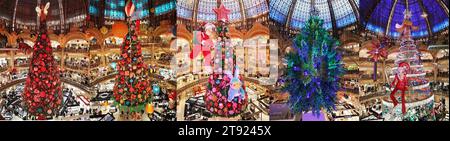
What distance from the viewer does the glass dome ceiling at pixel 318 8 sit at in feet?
20.1

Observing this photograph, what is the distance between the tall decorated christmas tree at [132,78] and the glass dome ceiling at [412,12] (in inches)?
113

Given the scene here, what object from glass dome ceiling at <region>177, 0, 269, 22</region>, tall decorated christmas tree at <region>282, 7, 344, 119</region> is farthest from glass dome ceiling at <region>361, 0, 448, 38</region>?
glass dome ceiling at <region>177, 0, 269, 22</region>

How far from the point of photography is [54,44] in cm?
616

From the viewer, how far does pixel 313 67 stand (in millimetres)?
6051

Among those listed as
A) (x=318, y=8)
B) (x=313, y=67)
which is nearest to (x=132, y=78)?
(x=313, y=67)

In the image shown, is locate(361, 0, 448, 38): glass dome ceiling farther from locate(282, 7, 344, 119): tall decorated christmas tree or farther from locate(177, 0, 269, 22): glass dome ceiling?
locate(177, 0, 269, 22): glass dome ceiling

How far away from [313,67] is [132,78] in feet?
7.34

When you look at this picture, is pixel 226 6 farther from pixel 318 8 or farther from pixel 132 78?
pixel 132 78

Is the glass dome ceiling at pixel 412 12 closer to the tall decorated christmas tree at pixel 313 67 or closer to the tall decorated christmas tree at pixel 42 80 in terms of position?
→ the tall decorated christmas tree at pixel 313 67

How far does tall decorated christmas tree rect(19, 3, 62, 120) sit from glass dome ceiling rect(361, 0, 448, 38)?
13.0 feet

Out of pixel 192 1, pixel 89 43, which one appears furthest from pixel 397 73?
pixel 89 43

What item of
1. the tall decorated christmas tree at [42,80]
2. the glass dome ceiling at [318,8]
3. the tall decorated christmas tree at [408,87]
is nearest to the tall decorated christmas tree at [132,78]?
the tall decorated christmas tree at [42,80]

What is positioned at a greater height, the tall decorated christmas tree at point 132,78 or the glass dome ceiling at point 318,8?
the glass dome ceiling at point 318,8
